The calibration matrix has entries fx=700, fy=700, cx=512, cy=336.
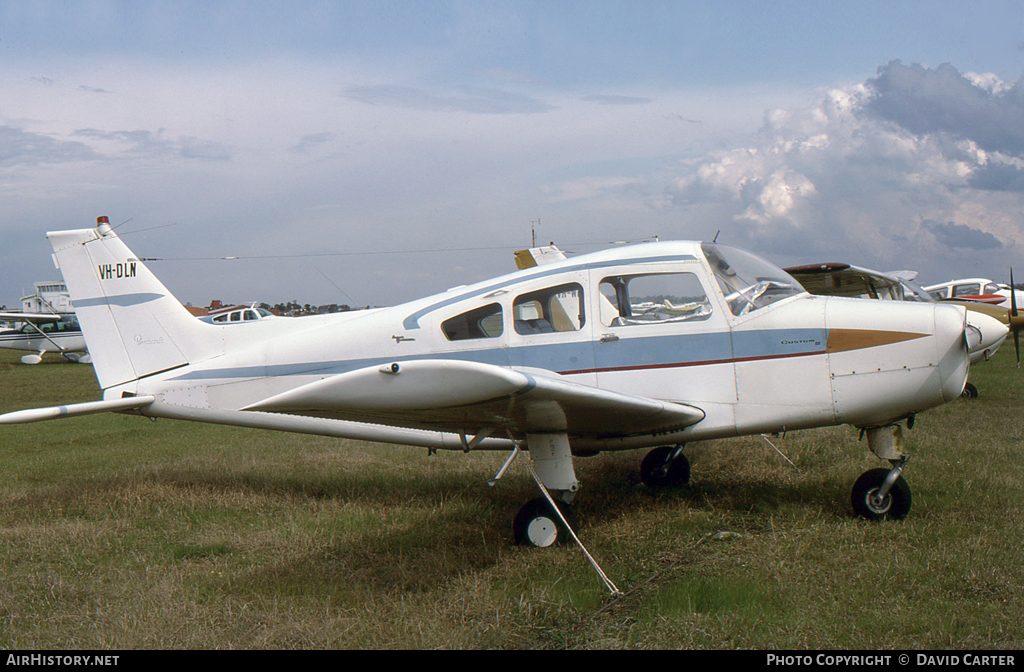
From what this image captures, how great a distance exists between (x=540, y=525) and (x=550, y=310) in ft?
5.54

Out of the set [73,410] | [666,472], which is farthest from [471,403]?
[73,410]

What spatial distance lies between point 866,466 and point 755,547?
9.58 feet

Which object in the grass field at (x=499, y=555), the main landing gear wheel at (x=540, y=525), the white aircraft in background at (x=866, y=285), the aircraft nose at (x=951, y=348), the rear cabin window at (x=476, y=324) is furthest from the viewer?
the white aircraft in background at (x=866, y=285)

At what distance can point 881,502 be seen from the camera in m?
5.49

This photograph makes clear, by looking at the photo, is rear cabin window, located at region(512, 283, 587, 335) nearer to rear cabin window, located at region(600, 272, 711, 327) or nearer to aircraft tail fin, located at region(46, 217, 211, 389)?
rear cabin window, located at region(600, 272, 711, 327)

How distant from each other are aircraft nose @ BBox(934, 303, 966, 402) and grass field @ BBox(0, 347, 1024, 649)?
1072 mm

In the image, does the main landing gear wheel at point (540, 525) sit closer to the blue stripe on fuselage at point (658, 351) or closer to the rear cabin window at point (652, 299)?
the blue stripe on fuselage at point (658, 351)

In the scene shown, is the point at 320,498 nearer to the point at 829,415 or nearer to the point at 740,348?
the point at 740,348

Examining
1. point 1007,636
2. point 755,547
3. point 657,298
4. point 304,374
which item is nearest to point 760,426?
point 755,547

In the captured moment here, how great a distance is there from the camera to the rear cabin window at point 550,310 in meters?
5.62

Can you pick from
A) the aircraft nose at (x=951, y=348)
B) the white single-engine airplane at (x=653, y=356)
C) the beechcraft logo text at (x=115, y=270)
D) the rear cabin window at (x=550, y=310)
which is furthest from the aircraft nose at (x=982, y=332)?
the beechcraft logo text at (x=115, y=270)

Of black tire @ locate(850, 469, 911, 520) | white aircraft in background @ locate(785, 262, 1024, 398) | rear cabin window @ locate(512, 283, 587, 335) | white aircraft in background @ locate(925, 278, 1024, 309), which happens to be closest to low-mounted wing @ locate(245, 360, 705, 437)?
rear cabin window @ locate(512, 283, 587, 335)

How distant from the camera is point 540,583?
4559 millimetres

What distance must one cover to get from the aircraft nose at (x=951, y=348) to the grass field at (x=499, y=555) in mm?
1072
